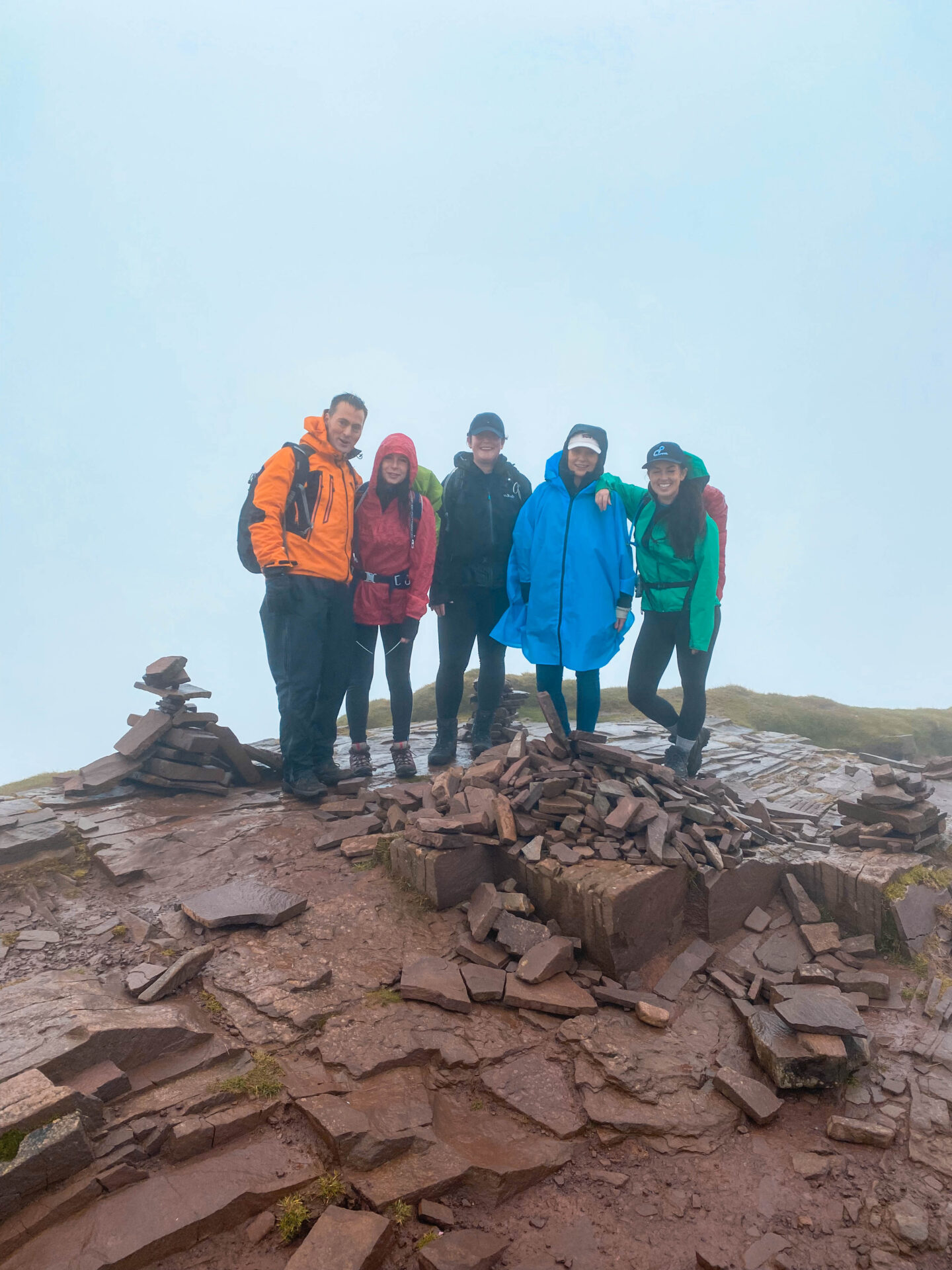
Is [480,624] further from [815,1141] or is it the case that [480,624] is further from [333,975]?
[815,1141]

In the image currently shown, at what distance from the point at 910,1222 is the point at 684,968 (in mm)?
1858

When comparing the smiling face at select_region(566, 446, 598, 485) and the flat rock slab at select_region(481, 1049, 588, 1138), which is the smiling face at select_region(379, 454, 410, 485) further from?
the flat rock slab at select_region(481, 1049, 588, 1138)

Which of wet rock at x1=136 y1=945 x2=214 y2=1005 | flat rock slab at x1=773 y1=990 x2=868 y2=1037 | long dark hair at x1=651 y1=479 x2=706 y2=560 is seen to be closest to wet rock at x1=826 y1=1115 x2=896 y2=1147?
flat rock slab at x1=773 y1=990 x2=868 y2=1037

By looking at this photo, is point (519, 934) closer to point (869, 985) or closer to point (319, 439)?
point (869, 985)

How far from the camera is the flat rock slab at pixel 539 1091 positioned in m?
3.50

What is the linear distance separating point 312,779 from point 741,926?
4145 millimetres

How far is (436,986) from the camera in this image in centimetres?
422

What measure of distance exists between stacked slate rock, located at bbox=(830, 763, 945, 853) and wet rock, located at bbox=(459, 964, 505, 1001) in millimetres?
3450

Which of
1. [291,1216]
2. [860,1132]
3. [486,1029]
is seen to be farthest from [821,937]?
[291,1216]

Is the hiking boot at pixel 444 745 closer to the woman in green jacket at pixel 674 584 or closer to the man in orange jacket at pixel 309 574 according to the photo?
the man in orange jacket at pixel 309 574

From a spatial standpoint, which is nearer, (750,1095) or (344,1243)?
(344,1243)

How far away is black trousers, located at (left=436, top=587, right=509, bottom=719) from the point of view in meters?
7.52

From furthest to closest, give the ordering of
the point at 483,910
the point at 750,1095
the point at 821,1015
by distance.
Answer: the point at 483,910 < the point at 821,1015 < the point at 750,1095

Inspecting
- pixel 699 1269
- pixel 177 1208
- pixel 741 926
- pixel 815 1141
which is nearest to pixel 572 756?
pixel 741 926
